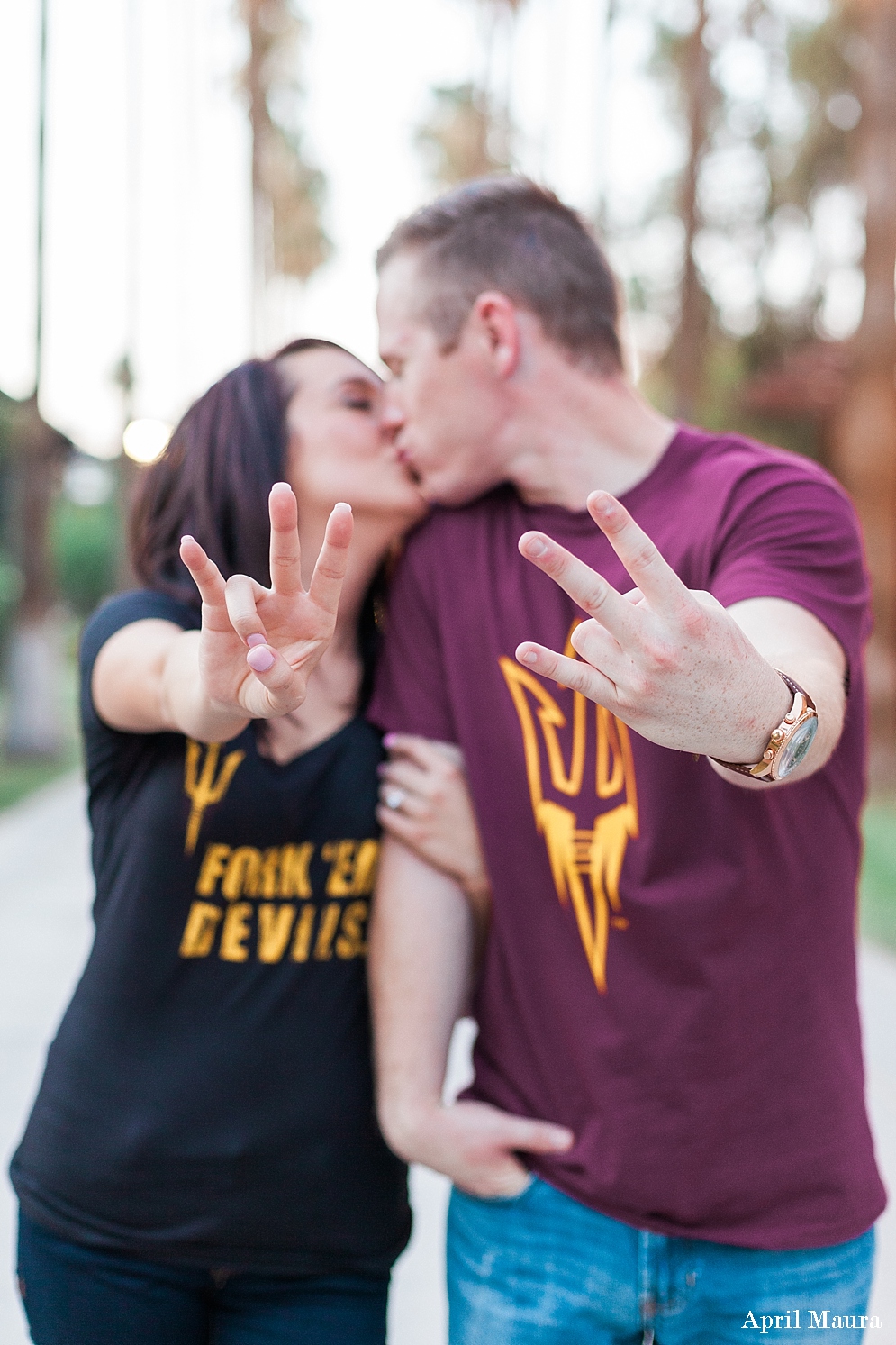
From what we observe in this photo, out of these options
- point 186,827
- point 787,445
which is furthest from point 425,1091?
point 787,445

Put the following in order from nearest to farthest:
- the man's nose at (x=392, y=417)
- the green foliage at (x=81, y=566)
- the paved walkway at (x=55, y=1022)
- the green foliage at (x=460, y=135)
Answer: the man's nose at (x=392, y=417) → the paved walkway at (x=55, y=1022) → the green foliage at (x=460, y=135) → the green foliage at (x=81, y=566)

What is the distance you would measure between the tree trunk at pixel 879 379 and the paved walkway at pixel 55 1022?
4623mm

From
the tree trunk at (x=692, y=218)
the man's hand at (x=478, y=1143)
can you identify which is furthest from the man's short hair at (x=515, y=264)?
the tree trunk at (x=692, y=218)

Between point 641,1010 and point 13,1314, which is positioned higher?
point 641,1010

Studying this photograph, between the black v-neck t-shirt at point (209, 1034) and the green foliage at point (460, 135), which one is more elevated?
the green foliage at point (460, 135)

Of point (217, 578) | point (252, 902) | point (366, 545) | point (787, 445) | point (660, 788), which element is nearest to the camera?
point (217, 578)

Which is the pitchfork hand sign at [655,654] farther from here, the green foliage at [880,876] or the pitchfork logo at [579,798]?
the green foliage at [880,876]

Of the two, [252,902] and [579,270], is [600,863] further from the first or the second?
[579,270]

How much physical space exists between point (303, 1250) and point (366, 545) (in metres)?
1.14

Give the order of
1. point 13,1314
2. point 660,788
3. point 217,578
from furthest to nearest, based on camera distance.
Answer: point 13,1314 < point 660,788 < point 217,578

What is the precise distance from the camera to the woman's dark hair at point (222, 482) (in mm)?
1904

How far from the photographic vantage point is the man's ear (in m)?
1.96

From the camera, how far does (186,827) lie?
69.7 inches

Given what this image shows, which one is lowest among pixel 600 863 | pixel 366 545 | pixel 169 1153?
pixel 169 1153
